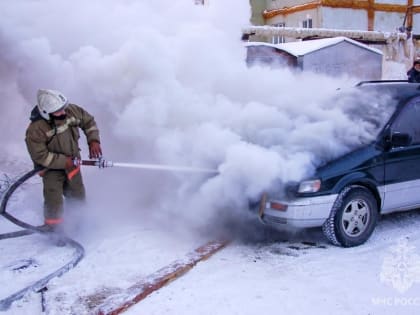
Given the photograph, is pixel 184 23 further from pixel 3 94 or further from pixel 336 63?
pixel 336 63

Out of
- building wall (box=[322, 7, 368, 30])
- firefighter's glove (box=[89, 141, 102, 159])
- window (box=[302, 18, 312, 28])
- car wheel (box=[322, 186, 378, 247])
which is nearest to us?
car wheel (box=[322, 186, 378, 247])

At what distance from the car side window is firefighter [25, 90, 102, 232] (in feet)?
11.1

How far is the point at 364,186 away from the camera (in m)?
5.19

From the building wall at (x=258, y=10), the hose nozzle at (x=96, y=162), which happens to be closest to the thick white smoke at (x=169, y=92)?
the hose nozzle at (x=96, y=162)

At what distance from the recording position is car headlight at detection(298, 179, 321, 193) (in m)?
A: 4.87

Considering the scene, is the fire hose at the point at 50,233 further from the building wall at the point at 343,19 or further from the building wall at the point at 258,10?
the building wall at the point at 258,10

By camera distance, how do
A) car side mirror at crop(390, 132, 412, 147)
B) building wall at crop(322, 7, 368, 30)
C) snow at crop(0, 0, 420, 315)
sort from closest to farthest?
snow at crop(0, 0, 420, 315), car side mirror at crop(390, 132, 412, 147), building wall at crop(322, 7, 368, 30)

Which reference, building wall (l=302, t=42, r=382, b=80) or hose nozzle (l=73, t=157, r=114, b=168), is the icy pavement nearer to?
hose nozzle (l=73, t=157, r=114, b=168)

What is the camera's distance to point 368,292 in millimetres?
4082

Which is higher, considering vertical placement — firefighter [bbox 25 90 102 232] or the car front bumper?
firefighter [bbox 25 90 102 232]

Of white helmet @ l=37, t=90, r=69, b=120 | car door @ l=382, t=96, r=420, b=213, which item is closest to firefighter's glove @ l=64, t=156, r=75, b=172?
white helmet @ l=37, t=90, r=69, b=120

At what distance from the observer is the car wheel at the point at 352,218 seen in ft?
16.4

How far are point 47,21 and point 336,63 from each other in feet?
26.5

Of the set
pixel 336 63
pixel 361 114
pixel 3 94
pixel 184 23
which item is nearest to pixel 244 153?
pixel 361 114
